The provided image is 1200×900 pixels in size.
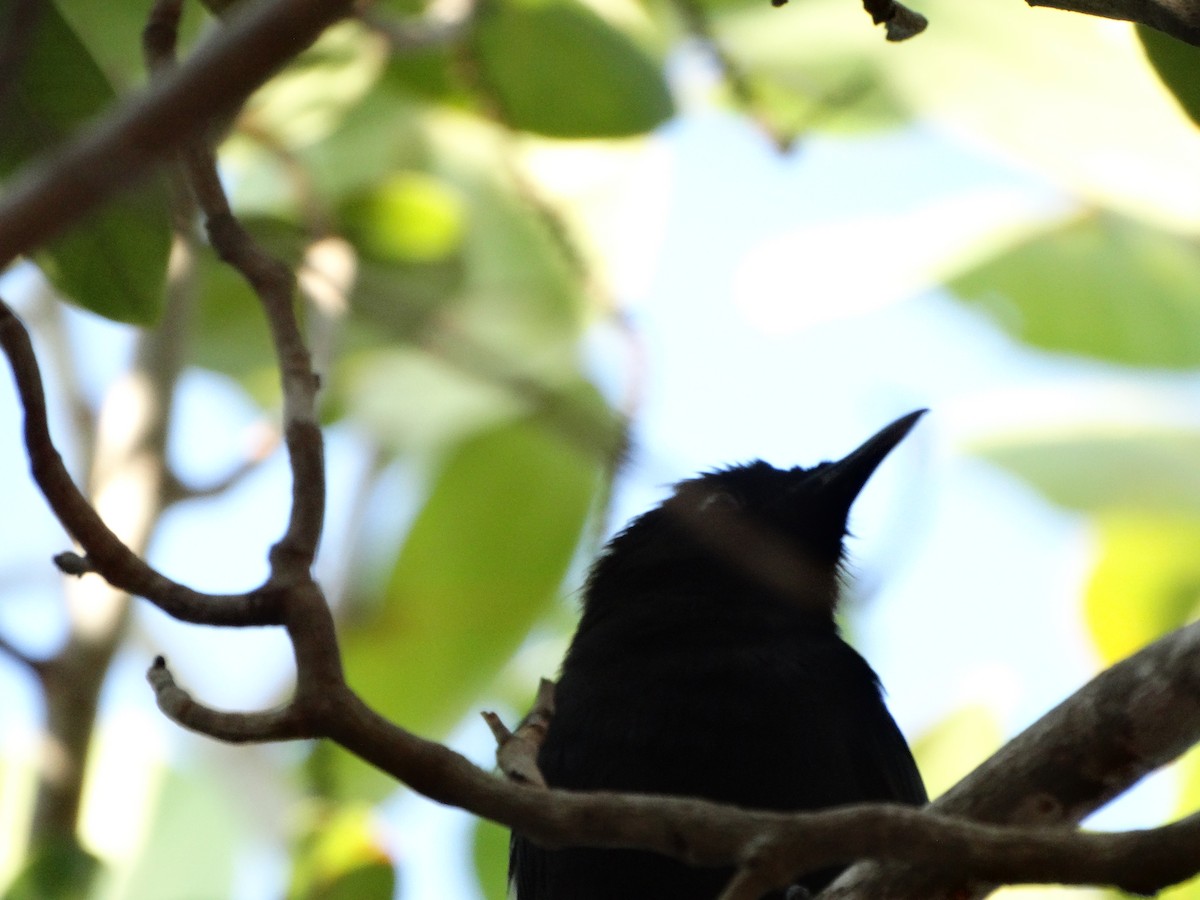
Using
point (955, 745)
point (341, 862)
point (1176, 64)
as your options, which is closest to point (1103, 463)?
point (955, 745)

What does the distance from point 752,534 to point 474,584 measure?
0.81 m

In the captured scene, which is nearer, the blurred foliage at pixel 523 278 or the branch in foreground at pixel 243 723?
the branch in foreground at pixel 243 723

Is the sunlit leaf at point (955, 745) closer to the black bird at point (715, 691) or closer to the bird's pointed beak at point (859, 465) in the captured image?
the black bird at point (715, 691)

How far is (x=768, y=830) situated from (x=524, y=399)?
83.1 inches

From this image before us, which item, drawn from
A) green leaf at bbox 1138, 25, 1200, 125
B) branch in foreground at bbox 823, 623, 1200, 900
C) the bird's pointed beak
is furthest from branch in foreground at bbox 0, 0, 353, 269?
the bird's pointed beak

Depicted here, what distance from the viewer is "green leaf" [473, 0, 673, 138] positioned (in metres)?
3.63

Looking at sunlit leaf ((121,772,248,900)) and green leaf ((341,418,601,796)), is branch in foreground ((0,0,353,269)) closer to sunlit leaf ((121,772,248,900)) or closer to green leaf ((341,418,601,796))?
green leaf ((341,418,601,796))

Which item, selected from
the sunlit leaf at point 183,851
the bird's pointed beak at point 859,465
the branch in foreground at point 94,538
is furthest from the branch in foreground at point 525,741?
the sunlit leaf at point 183,851

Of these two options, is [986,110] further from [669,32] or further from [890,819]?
[890,819]

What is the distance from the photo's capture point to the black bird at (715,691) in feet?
11.0

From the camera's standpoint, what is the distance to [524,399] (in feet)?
11.9

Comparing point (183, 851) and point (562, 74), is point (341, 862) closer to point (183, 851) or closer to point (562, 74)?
point (183, 851)

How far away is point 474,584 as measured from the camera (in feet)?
14.7

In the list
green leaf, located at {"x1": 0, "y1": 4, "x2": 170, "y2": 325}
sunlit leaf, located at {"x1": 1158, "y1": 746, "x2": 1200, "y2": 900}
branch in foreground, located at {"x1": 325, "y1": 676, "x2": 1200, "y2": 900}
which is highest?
green leaf, located at {"x1": 0, "y1": 4, "x2": 170, "y2": 325}
